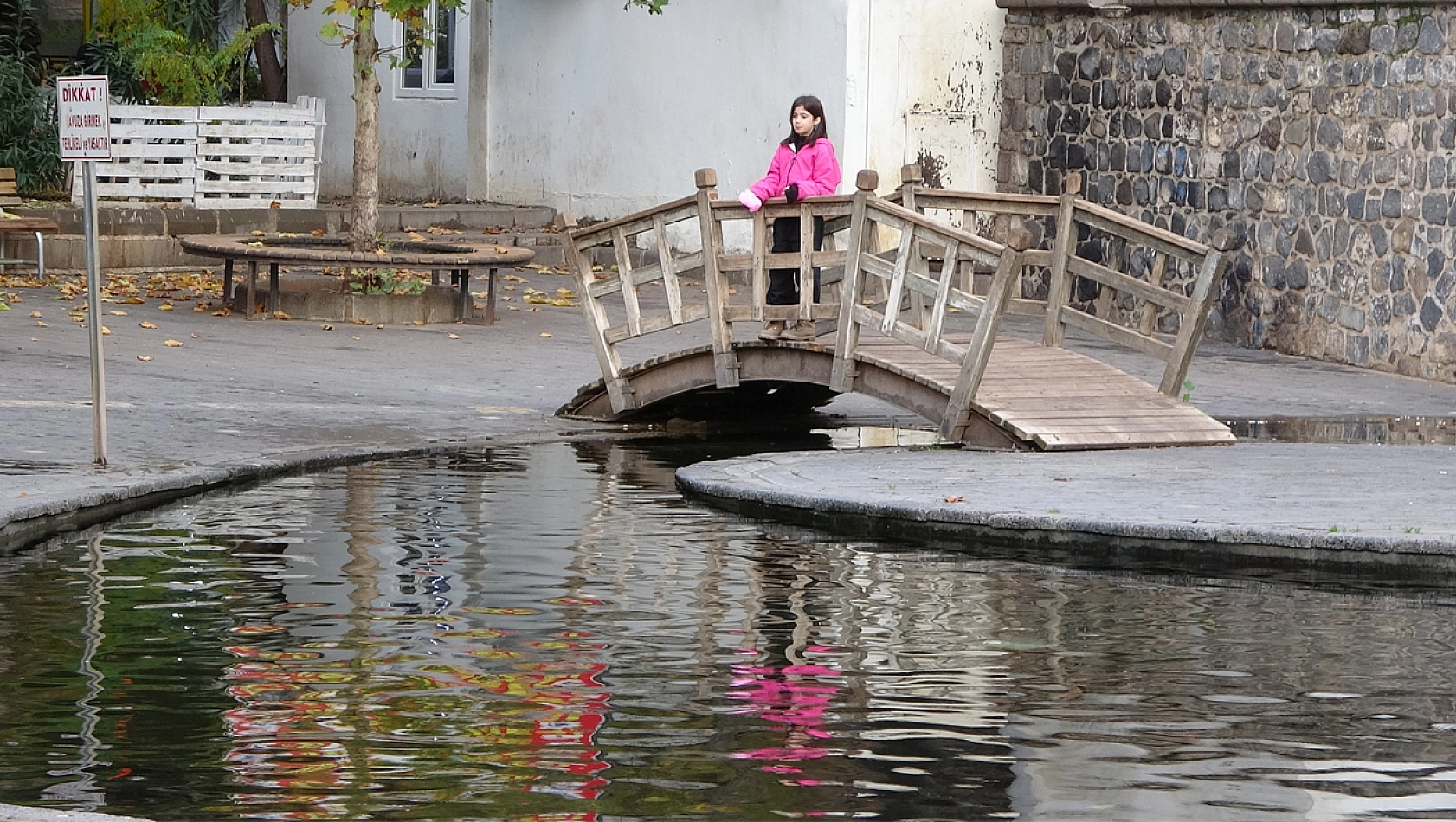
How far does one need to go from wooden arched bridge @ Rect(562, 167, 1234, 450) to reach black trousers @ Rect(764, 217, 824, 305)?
0.21m

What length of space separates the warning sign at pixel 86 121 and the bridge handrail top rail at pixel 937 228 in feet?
13.6

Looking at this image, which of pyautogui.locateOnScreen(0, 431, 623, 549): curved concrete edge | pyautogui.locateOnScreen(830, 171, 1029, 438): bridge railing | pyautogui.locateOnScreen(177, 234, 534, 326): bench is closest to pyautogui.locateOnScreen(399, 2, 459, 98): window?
pyautogui.locateOnScreen(177, 234, 534, 326): bench

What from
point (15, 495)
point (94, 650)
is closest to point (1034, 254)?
point (15, 495)

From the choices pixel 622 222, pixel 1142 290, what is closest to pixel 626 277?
pixel 622 222

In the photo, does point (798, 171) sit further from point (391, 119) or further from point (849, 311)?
point (391, 119)

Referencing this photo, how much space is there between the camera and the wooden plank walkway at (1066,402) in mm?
12500

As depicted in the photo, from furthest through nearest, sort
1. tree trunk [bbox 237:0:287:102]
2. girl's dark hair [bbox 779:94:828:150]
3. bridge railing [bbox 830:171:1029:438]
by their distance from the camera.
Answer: tree trunk [bbox 237:0:287:102] < girl's dark hair [bbox 779:94:828:150] < bridge railing [bbox 830:171:1029:438]

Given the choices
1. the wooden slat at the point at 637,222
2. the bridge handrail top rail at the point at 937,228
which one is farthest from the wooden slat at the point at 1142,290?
the wooden slat at the point at 637,222

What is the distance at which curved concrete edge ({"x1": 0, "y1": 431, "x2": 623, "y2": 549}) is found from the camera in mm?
9617

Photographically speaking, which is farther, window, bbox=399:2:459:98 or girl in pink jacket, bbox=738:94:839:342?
window, bbox=399:2:459:98

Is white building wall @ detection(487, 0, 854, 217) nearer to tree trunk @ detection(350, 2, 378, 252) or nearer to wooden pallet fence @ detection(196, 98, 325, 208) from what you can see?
wooden pallet fence @ detection(196, 98, 325, 208)

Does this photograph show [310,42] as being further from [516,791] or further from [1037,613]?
[516,791]

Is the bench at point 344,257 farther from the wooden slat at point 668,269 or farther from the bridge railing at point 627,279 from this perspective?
the wooden slat at point 668,269

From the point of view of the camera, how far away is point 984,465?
1163cm
